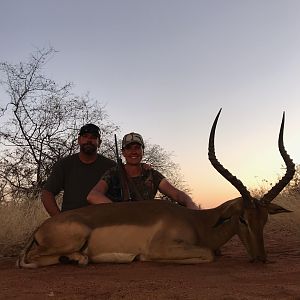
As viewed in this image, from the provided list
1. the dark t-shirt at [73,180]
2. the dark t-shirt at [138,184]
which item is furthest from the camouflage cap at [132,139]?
the dark t-shirt at [73,180]

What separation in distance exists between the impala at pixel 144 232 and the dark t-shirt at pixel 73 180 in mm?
1771

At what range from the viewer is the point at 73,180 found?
6852 millimetres

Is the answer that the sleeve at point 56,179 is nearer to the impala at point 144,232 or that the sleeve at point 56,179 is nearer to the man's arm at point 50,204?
the man's arm at point 50,204

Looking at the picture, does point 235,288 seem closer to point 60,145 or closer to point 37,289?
point 37,289

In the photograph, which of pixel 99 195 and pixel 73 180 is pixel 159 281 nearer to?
pixel 99 195

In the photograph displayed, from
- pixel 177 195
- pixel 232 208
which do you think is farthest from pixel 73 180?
pixel 232 208

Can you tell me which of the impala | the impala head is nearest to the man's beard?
the impala

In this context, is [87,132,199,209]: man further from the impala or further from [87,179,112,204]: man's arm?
the impala

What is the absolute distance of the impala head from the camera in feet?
14.7

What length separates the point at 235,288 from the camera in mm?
3320

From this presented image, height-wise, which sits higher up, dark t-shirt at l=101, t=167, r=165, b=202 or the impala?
dark t-shirt at l=101, t=167, r=165, b=202

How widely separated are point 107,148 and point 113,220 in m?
11.8

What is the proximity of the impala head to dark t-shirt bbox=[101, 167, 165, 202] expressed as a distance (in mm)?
1522

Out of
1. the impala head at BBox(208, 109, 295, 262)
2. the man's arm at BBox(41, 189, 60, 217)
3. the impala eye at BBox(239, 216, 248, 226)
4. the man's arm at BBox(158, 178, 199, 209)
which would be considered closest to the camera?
the impala head at BBox(208, 109, 295, 262)
